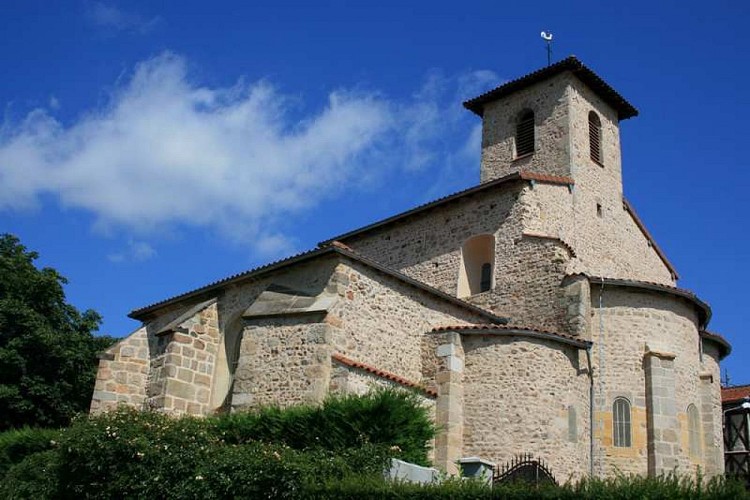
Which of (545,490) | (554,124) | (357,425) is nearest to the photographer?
(545,490)

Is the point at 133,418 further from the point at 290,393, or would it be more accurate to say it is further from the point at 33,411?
the point at 33,411

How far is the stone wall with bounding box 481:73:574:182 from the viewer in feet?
79.7

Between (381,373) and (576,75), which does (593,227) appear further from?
(381,373)

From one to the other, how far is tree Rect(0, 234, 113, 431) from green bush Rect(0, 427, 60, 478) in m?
6.26

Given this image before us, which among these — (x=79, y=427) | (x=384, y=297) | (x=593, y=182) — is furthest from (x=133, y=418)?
(x=593, y=182)

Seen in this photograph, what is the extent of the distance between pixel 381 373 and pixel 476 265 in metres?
7.44

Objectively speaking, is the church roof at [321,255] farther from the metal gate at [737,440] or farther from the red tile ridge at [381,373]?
the metal gate at [737,440]

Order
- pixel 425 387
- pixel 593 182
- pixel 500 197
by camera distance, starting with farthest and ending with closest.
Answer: pixel 593 182
pixel 500 197
pixel 425 387

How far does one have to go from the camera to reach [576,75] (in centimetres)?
2519

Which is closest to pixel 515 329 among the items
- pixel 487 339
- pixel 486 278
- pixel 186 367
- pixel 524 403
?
pixel 487 339

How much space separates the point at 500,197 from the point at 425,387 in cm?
708

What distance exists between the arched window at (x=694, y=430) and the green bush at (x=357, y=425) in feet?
25.1

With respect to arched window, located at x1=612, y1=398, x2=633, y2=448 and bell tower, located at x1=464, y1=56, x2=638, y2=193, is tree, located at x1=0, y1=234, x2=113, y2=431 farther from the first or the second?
arched window, located at x1=612, y1=398, x2=633, y2=448

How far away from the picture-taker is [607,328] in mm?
18750
